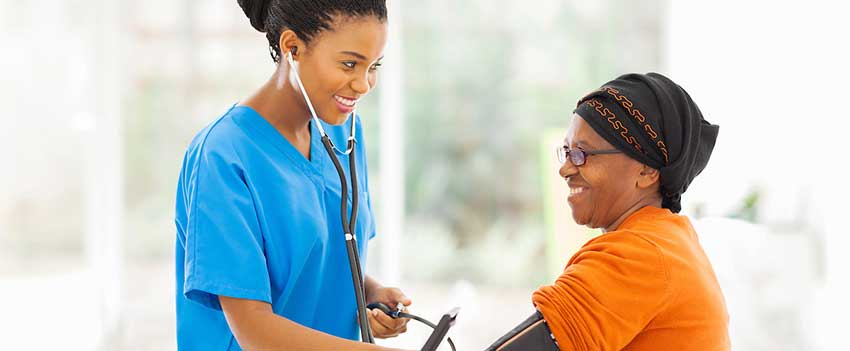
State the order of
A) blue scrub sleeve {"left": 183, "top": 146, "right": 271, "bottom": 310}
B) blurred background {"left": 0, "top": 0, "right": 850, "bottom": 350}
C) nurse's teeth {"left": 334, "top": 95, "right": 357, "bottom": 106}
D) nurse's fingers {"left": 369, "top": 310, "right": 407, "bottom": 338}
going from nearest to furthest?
blue scrub sleeve {"left": 183, "top": 146, "right": 271, "bottom": 310}, nurse's teeth {"left": 334, "top": 95, "right": 357, "bottom": 106}, nurse's fingers {"left": 369, "top": 310, "right": 407, "bottom": 338}, blurred background {"left": 0, "top": 0, "right": 850, "bottom": 350}

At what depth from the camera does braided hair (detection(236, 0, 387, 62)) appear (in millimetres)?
1202

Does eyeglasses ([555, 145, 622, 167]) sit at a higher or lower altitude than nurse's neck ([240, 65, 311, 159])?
lower

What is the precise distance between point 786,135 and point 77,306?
10.3ft

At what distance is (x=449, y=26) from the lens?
14.0ft

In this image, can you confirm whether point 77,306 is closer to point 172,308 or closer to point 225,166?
point 172,308

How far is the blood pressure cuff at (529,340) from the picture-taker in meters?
1.14

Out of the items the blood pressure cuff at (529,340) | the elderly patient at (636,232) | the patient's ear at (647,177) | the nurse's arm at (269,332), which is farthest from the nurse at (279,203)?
the patient's ear at (647,177)

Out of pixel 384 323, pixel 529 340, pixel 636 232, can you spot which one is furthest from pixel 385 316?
pixel 636 232

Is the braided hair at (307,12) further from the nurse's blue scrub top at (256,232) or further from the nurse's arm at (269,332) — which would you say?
the nurse's arm at (269,332)

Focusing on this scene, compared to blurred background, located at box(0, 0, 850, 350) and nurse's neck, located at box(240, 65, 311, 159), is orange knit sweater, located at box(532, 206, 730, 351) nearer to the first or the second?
nurse's neck, located at box(240, 65, 311, 159)

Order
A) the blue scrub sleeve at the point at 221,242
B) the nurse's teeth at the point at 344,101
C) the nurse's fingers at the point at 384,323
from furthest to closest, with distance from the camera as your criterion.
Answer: the nurse's fingers at the point at 384,323
the nurse's teeth at the point at 344,101
the blue scrub sleeve at the point at 221,242

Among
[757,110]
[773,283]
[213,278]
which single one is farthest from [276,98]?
[757,110]

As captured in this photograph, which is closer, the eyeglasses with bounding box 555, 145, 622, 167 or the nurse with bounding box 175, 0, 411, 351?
the nurse with bounding box 175, 0, 411, 351

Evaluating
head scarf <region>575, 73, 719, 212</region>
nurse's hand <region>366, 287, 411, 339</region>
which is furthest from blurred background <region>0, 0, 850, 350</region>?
head scarf <region>575, 73, 719, 212</region>
